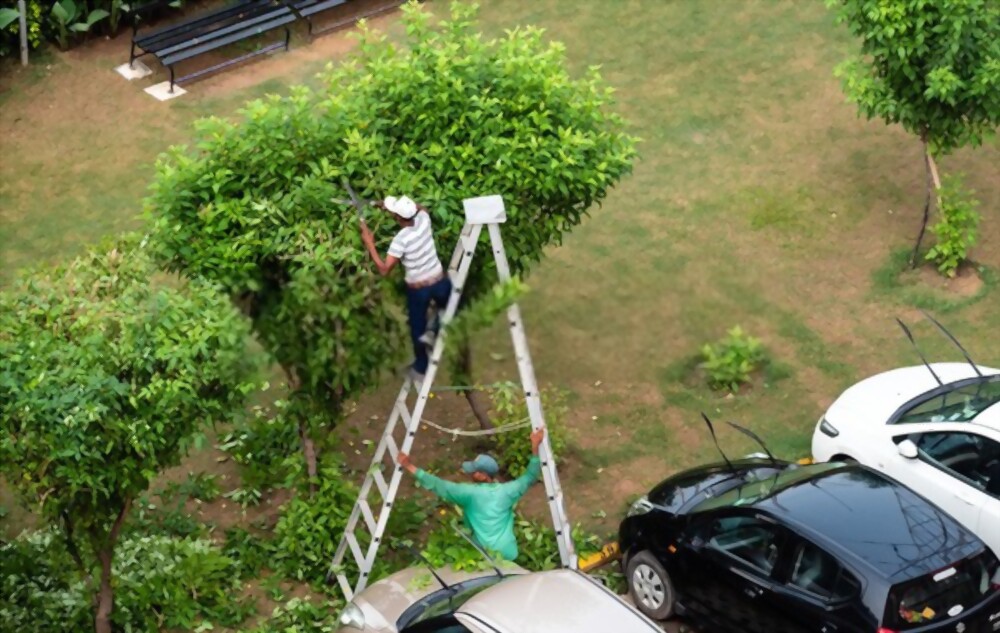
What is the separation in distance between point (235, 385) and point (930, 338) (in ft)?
23.8

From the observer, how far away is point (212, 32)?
1831 cm

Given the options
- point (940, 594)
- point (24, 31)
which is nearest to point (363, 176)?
point (940, 594)

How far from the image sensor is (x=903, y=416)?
12133 mm

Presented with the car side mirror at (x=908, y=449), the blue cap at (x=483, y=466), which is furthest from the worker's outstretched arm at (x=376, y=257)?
the car side mirror at (x=908, y=449)

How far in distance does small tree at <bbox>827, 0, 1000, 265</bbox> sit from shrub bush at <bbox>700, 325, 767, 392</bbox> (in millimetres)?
2624

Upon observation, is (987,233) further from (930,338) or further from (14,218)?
(14,218)

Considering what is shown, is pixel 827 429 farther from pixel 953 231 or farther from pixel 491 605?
pixel 491 605

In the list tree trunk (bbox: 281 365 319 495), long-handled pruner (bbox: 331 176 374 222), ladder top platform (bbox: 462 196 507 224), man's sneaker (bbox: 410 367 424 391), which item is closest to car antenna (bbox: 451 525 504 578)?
man's sneaker (bbox: 410 367 424 391)

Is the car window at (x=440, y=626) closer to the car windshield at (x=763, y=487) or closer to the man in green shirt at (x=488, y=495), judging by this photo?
the man in green shirt at (x=488, y=495)

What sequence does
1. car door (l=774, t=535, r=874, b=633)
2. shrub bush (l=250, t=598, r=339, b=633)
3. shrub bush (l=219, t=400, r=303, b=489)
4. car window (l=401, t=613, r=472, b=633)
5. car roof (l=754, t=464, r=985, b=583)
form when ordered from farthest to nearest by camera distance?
shrub bush (l=219, t=400, r=303, b=489)
shrub bush (l=250, t=598, r=339, b=633)
car roof (l=754, t=464, r=985, b=583)
car door (l=774, t=535, r=874, b=633)
car window (l=401, t=613, r=472, b=633)

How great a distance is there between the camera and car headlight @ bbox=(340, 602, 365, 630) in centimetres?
1020

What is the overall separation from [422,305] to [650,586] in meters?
2.75

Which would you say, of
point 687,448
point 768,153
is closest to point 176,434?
point 687,448

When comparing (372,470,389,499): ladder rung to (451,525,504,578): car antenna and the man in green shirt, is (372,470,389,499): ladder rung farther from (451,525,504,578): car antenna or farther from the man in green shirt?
(451,525,504,578): car antenna
